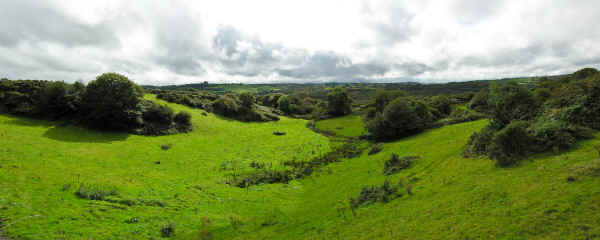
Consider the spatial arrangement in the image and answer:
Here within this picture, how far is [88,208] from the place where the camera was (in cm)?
2012

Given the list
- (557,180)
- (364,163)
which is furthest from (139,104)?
(557,180)

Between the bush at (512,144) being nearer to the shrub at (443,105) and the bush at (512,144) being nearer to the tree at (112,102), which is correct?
the tree at (112,102)

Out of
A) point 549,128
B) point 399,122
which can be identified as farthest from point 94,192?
point 399,122

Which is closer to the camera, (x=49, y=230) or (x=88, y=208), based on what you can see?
(x=49, y=230)

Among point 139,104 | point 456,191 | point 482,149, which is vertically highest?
point 139,104

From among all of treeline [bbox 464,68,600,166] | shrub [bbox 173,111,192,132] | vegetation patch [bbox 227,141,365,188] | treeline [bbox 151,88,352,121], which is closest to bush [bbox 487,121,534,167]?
treeline [bbox 464,68,600,166]

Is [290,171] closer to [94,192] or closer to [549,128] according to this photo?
[94,192]

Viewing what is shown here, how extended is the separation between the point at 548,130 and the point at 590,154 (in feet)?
16.3

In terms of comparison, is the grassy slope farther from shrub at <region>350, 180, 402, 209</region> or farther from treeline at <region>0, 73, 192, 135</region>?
shrub at <region>350, 180, 402, 209</region>

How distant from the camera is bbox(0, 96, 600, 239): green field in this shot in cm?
1284

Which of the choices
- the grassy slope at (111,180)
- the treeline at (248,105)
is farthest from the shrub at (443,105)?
the grassy slope at (111,180)

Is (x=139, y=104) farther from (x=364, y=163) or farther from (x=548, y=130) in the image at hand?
(x=548, y=130)

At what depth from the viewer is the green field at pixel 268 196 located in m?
12.8

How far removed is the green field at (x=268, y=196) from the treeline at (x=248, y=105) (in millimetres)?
43730
